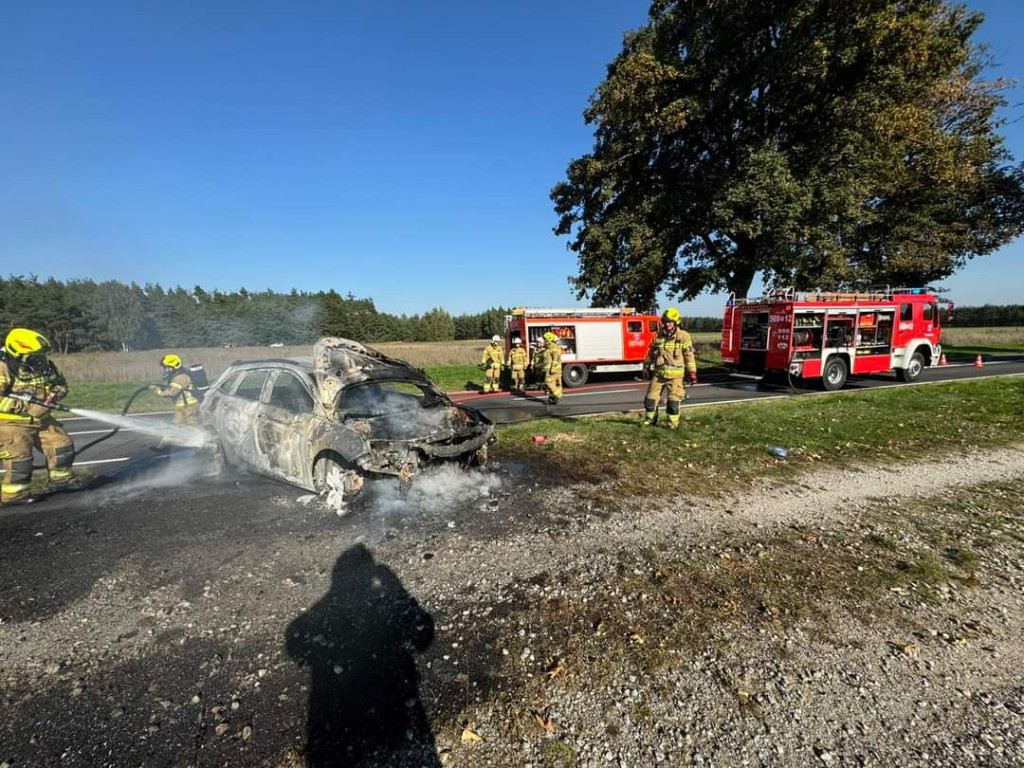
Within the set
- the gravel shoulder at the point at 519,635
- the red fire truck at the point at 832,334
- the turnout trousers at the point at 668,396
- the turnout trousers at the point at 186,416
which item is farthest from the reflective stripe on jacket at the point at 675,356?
the turnout trousers at the point at 186,416

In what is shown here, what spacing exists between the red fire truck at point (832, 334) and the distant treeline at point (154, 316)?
45.3m

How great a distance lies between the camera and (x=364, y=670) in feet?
8.22

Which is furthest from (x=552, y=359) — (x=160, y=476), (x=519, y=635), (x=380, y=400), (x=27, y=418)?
(x=27, y=418)

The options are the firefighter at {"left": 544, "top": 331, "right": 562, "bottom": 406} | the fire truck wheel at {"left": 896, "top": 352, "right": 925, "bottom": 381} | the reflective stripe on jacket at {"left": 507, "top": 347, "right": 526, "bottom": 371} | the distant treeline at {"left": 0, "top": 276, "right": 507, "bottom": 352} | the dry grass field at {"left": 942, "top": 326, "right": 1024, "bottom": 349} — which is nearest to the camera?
the firefighter at {"left": 544, "top": 331, "right": 562, "bottom": 406}

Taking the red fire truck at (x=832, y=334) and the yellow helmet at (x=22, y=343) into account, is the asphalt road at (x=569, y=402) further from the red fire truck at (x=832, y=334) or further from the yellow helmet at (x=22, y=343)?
the yellow helmet at (x=22, y=343)

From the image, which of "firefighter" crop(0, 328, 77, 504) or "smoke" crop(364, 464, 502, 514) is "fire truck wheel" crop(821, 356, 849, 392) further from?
"firefighter" crop(0, 328, 77, 504)

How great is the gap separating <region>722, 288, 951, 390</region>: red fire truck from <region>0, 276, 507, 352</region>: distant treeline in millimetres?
45326

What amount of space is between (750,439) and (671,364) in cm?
170

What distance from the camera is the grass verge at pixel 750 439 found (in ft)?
18.6

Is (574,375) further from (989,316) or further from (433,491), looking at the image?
(989,316)

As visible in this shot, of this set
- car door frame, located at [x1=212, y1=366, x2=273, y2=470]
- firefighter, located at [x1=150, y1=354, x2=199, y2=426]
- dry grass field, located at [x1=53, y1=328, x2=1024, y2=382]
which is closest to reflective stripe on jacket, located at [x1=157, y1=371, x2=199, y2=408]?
firefighter, located at [x1=150, y1=354, x2=199, y2=426]

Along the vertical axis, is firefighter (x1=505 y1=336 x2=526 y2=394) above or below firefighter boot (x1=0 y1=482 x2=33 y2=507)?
above

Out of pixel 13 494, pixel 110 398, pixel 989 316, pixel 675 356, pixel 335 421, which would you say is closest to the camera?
pixel 335 421

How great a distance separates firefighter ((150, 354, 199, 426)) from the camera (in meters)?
7.92
